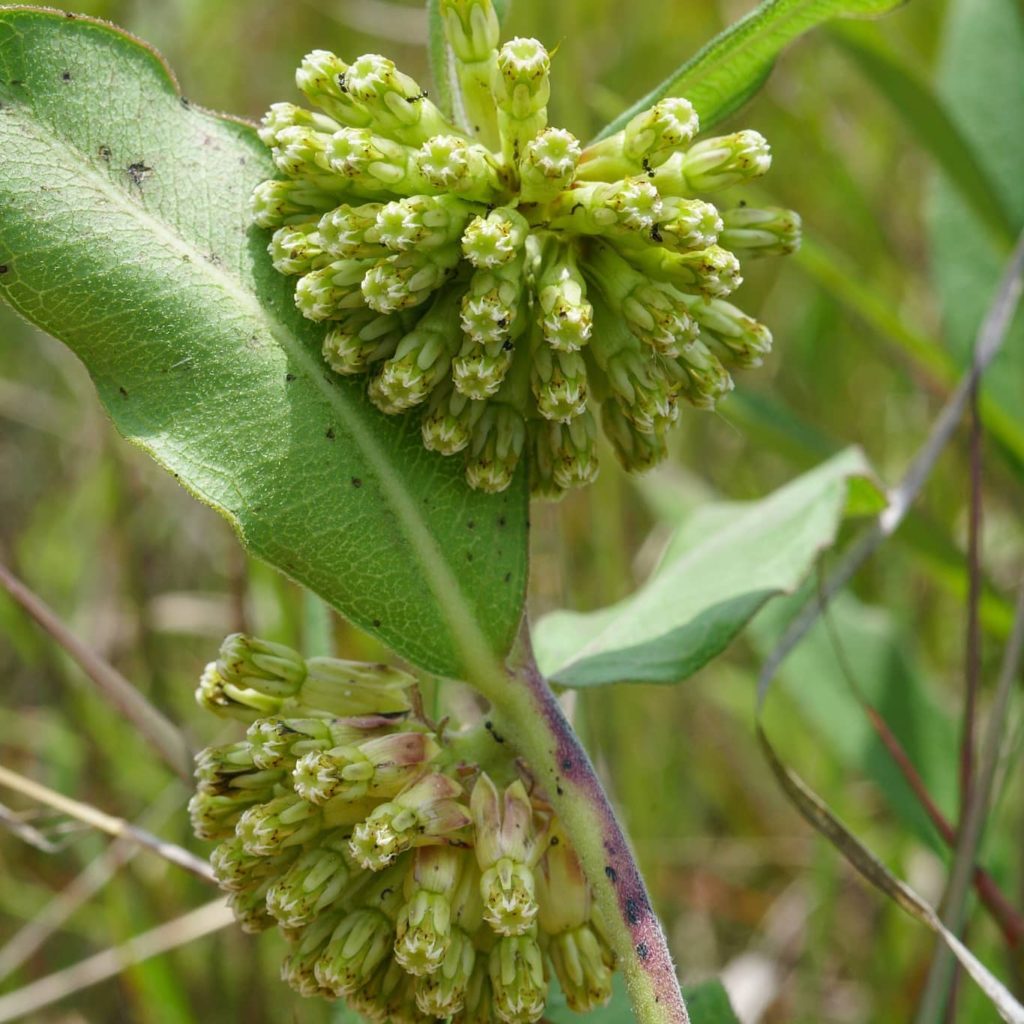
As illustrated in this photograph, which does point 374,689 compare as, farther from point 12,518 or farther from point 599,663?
point 12,518

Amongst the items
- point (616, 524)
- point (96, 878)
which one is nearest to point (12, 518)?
point (96, 878)

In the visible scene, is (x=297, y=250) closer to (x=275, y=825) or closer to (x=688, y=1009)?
(x=275, y=825)

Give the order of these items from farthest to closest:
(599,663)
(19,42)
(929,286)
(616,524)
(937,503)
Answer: (929,286) → (937,503) → (616,524) → (599,663) → (19,42)

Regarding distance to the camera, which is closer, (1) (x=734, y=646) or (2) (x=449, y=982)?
(2) (x=449, y=982)

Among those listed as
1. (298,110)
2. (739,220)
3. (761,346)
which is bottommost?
(761,346)

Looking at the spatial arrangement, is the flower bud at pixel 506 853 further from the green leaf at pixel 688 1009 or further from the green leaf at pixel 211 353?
the green leaf at pixel 688 1009

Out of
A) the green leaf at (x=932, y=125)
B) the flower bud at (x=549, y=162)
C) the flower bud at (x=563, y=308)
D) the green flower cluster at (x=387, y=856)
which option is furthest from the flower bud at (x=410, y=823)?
the green leaf at (x=932, y=125)

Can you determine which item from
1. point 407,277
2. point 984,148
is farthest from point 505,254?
point 984,148
